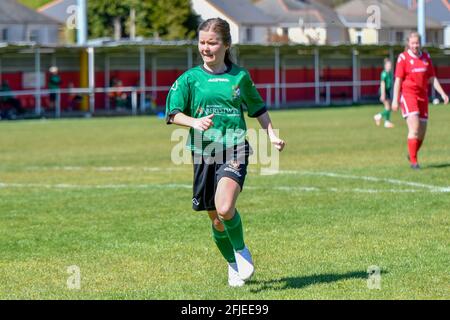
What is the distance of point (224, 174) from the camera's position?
27.9 feet

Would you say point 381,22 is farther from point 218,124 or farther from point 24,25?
point 218,124

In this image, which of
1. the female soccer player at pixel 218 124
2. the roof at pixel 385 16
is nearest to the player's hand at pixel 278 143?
the female soccer player at pixel 218 124

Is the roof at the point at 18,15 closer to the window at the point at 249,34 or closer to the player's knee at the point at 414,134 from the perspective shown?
the window at the point at 249,34

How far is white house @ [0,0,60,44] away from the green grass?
6642cm

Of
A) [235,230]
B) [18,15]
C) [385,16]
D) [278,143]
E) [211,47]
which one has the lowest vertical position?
[235,230]

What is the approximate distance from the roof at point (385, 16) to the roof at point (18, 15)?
25896 mm

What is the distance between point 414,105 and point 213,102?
1054 cm

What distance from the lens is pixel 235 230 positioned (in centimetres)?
871

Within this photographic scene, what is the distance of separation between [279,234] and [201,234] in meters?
0.90

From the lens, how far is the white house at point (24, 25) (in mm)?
88500

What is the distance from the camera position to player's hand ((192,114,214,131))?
8070 mm

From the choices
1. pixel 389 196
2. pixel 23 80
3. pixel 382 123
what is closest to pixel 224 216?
pixel 389 196

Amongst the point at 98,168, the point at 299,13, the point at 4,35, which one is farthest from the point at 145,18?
the point at 98,168
